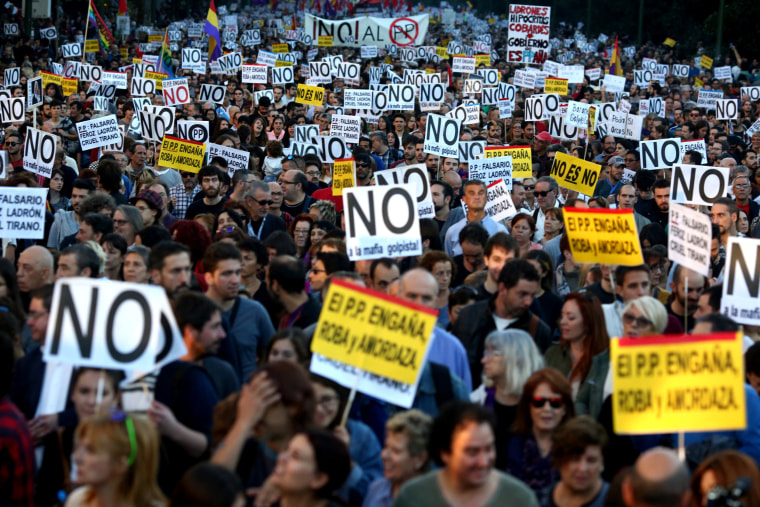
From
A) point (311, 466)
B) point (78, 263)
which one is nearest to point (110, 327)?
point (311, 466)

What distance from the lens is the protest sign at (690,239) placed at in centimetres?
877

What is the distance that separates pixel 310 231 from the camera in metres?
11.1

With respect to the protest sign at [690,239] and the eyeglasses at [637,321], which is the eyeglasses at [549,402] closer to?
the eyeglasses at [637,321]

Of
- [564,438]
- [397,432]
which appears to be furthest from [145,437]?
[564,438]

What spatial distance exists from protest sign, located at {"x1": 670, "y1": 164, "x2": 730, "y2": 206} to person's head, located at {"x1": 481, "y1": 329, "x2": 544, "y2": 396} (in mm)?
6618

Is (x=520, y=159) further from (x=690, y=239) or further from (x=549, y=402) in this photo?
A: (x=549, y=402)

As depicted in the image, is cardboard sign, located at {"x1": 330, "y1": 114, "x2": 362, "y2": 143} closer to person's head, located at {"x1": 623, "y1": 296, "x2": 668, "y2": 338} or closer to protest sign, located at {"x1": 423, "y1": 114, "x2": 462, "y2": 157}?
protest sign, located at {"x1": 423, "y1": 114, "x2": 462, "y2": 157}

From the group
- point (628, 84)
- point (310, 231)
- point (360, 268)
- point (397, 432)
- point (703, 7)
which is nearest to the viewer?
point (397, 432)

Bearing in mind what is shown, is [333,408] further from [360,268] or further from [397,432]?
[360,268]

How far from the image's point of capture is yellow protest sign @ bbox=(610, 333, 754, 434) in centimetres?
553

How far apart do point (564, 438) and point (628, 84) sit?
37.1 meters

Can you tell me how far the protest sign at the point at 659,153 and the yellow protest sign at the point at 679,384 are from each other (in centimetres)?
1046

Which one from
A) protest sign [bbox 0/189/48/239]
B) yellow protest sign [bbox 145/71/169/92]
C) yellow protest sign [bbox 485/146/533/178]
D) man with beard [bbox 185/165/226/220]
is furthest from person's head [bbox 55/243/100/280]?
yellow protest sign [bbox 145/71/169/92]

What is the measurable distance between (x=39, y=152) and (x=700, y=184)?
24.1 ft
